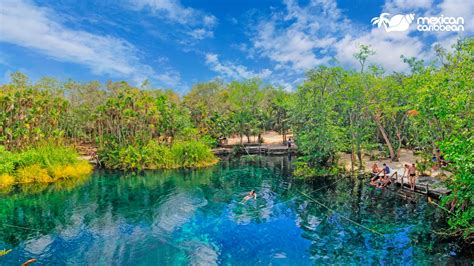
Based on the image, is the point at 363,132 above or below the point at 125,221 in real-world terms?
above

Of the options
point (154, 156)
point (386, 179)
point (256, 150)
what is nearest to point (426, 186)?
point (386, 179)

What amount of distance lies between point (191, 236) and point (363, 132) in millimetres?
22394

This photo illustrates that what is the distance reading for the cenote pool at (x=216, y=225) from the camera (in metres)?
14.3

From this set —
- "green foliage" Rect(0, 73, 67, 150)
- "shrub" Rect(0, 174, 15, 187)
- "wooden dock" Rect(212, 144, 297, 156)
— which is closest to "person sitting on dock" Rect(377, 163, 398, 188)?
"wooden dock" Rect(212, 144, 297, 156)

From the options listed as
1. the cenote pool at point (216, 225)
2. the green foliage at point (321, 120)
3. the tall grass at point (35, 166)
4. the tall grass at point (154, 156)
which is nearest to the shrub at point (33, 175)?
the tall grass at point (35, 166)

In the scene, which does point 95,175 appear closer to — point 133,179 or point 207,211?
point 133,179

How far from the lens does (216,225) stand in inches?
723

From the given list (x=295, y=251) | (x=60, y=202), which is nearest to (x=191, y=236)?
(x=295, y=251)

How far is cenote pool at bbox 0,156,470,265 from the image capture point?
562 inches

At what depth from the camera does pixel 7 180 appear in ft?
88.9

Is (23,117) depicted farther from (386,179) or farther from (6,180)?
(386,179)

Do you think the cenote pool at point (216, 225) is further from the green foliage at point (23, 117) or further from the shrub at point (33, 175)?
the green foliage at point (23, 117)

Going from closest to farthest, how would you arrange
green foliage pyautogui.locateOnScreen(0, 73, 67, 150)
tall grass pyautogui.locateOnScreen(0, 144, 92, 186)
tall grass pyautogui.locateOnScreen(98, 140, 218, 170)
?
tall grass pyautogui.locateOnScreen(0, 144, 92, 186) < green foliage pyautogui.locateOnScreen(0, 73, 67, 150) < tall grass pyautogui.locateOnScreen(98, 140, 218, 170)

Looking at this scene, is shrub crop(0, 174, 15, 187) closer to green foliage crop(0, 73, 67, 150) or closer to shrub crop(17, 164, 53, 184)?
shrub crop(17, 164, 53, 184)
